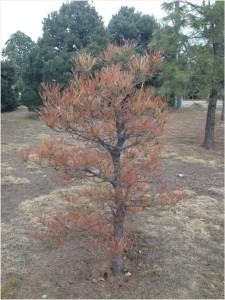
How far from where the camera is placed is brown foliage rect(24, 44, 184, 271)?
6.52 feet

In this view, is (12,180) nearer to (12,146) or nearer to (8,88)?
(12,146)

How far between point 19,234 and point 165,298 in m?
1.64

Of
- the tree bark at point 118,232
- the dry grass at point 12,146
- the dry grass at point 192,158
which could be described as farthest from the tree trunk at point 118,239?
the dry grass at point 12,146

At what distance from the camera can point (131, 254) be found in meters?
2.88

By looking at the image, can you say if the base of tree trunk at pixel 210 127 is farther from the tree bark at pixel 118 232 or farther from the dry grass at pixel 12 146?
the tree bark at pixel 118 232

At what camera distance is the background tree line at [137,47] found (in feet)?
21.1

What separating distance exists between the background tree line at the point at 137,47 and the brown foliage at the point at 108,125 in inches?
23.3

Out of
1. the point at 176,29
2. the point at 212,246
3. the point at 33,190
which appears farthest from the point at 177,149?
the point at 212,246

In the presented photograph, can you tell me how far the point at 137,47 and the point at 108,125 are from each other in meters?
10.0

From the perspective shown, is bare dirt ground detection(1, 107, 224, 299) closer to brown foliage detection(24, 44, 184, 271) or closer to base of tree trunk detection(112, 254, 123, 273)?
base of tree trunk detection(112, 254, 123, 273)

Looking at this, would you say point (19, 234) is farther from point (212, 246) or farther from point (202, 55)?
point (202, 55)

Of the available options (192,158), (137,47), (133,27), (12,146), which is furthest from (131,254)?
(133,27)

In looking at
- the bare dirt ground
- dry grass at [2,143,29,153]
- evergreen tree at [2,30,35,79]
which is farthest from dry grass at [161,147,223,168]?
evergreen tree at [2,30,35,79]

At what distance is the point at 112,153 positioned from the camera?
7.97 feet
